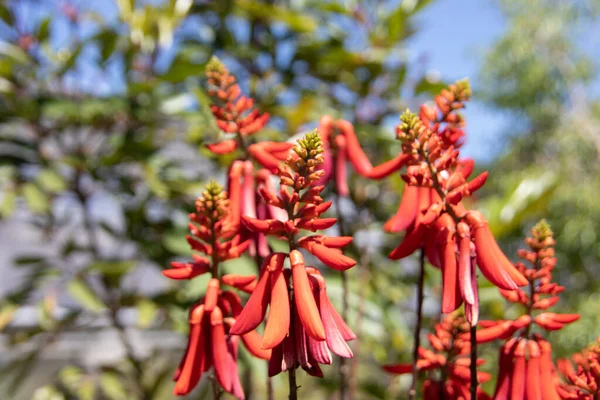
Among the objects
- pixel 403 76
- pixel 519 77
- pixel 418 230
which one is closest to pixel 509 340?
pixel 418 230

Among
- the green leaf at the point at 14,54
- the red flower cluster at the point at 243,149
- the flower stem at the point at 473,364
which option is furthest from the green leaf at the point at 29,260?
the flower stem at the point at 473,364

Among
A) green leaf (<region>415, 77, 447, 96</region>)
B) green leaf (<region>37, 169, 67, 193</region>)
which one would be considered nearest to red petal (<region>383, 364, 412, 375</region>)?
green leaf (<region>415, 77, 447, 96</region>)

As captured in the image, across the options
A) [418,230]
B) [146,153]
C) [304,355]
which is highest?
[146,153]

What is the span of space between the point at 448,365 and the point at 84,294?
3.69 feet

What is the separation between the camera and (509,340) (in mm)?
490

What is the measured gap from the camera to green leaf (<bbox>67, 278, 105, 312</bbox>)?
138 centimetres

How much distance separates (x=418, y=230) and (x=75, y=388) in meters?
1.53

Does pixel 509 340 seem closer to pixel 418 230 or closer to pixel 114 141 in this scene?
pixel 418 230

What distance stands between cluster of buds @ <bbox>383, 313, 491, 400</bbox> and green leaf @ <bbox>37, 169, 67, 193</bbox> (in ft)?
3.67

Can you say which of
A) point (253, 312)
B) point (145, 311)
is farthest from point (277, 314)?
point (145, 311)

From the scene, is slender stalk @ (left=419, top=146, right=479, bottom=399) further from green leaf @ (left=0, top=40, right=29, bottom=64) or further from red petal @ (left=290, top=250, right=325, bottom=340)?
green leaf @ (left=0, top=40, right=29, bottom=64)

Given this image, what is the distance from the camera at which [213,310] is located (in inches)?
17.4

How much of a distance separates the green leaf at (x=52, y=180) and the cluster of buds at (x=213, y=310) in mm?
1043

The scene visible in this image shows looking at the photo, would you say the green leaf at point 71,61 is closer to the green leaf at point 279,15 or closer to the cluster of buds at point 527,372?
the green leaf at point 279,15
